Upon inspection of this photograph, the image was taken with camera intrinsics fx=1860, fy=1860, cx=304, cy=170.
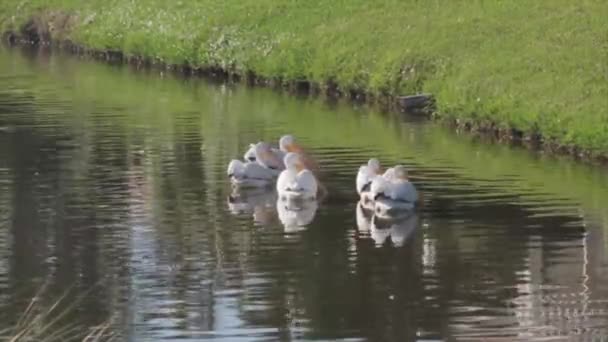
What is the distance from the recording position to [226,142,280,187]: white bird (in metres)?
25.3

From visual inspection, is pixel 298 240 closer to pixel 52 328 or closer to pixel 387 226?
pixel 387 226

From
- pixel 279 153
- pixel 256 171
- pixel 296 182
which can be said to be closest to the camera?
pixel 296 182

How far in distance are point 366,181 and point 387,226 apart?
5.78ft

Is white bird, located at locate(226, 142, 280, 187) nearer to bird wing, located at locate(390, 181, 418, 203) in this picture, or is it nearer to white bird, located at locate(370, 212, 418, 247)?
bird wing, located at locate(390, 181, 418, 203)

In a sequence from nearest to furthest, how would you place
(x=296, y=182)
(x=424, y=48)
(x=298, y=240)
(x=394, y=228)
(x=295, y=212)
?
1. (x=298, y=240)
2. (x=394, y=228)
3. (x=295, y=212)
4. (x=296, y=182)
5. (x=424, y=48)

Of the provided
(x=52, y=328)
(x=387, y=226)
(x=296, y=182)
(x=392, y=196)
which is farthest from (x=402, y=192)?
(x=52, y=328)

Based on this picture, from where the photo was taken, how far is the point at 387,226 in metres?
21.9

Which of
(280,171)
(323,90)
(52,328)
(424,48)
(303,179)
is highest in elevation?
(424,48)

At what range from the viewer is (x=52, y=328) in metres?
16.0

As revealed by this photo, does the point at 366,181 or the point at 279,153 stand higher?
the point at 279,153

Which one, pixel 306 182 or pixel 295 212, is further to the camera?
pixel 306 182

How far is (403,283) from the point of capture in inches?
720

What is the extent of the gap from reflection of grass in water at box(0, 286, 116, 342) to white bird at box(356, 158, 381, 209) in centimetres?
621

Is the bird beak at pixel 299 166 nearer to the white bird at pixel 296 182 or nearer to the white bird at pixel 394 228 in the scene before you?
the white bird at pixel 296 182
